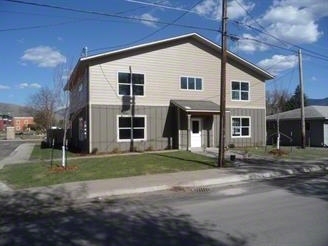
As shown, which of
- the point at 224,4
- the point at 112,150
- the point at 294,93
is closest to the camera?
the point at 224,4

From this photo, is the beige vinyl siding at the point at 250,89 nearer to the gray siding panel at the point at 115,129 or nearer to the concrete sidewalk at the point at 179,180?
the gray siding panel at the point at 115,129

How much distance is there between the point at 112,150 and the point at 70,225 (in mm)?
18980

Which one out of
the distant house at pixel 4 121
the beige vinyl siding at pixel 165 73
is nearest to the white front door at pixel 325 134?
the beige vinyl siding at pixel 165 73

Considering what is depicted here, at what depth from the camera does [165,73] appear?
3023 cm

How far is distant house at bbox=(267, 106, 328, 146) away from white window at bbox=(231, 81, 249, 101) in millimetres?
4773

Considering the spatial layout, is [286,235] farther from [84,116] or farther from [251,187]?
[84,116]

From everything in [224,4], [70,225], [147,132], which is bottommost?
[70,225]

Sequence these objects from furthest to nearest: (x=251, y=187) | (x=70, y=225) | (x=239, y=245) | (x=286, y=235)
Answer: (x=251, y=187)
(x=70, y=225)
(x=286, y=235)
(x=239, y=245)

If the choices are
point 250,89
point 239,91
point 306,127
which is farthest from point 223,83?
point 306,127

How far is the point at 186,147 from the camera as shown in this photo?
97.9 feet

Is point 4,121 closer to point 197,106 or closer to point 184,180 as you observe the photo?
point 197,106

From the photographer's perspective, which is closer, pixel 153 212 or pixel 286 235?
pixel 286 235

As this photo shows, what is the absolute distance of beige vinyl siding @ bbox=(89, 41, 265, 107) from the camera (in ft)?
92.5

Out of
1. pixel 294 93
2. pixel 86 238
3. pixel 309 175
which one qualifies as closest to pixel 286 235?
pixel 86 238
